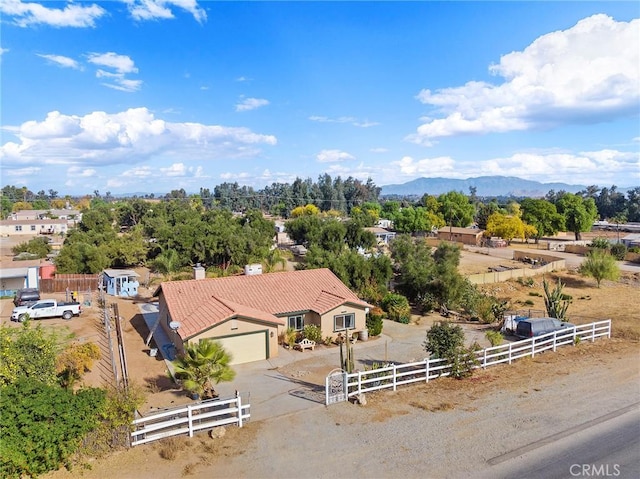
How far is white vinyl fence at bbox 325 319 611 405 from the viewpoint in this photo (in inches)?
610

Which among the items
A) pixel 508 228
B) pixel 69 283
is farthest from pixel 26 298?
pixel 508 228

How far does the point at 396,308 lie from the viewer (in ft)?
94.4

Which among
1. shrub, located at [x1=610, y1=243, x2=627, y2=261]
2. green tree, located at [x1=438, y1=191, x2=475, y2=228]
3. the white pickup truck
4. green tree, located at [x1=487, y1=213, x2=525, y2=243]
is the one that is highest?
green tree, located at [x1=438, y1=191, x2=475, y2=228]

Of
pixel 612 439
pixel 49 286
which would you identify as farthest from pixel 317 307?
pixel 49 286

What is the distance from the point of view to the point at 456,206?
89.1 metres

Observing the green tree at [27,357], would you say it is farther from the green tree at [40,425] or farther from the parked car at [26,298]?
the parked car at [26,298]

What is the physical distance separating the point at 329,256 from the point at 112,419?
24316 millimetres

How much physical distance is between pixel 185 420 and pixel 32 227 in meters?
99.8

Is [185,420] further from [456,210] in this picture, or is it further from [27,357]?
[456,210]

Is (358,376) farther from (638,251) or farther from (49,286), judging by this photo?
(638,251)

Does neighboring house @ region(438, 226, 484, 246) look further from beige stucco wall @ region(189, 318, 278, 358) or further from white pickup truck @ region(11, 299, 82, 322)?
white pickup truck @ region(11, 299, 82, 322)

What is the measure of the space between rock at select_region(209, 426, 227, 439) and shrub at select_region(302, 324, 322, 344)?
9.97 metres

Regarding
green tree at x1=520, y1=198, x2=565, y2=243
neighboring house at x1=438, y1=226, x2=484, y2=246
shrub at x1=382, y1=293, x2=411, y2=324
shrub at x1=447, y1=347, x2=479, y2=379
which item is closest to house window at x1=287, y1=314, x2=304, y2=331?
shrub at x1=382, y1=293, x2=411, y2=324

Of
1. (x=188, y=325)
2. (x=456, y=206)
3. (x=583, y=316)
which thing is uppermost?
(x=456, y=206)
